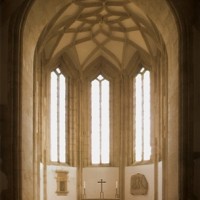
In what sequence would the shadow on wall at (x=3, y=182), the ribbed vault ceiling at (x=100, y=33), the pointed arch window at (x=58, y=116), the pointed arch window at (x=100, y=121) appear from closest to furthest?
the shadow on wall at (x=3, y=182)
the ribbed vault ceiling at (x=100, y=33)
the pointed arch window at (x=58, y=116)
the pointed arch window at (x=100, y=121)

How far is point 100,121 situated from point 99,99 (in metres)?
1.05

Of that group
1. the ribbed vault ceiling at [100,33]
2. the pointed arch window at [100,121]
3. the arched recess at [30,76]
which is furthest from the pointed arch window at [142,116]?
the arched recess at [30,76]

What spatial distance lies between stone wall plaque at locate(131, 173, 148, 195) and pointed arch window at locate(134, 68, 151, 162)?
85 centimetres

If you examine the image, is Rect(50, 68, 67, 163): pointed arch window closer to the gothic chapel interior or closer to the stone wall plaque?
the gothic chapel interior

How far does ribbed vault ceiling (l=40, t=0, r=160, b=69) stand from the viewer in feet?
86.5

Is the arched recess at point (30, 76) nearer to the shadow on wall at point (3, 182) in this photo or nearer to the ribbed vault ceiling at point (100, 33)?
the shadow on wall at point (3, 182)

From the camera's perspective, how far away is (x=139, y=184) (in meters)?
30.0

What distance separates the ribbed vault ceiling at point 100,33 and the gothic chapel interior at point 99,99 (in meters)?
0.05

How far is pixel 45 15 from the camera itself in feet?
67.5

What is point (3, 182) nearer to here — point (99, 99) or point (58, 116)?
point (58, 116)

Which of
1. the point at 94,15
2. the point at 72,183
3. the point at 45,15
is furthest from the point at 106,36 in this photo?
the point at 45,15

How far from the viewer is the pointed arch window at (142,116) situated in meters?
30.4

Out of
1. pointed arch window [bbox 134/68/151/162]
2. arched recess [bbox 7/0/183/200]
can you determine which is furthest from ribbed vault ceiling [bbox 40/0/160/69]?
arched recess [bbox 7/0/183/200]

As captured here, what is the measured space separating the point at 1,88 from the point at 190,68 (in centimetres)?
507
